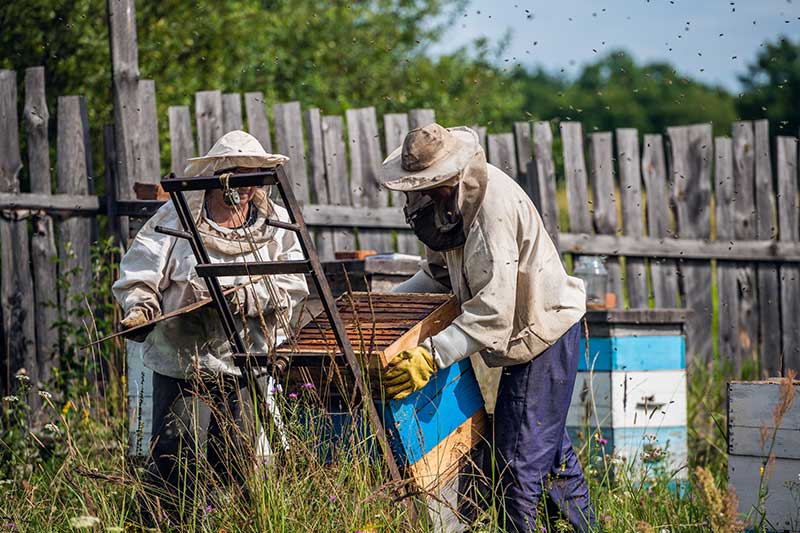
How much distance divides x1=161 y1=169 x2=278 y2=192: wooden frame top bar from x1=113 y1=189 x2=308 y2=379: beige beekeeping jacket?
797 mm

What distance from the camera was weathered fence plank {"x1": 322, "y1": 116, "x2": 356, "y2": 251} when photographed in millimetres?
7293

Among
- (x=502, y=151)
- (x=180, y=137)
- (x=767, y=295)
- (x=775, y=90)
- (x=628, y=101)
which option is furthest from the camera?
(x=628, y=101)

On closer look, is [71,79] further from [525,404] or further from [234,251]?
[525,404]

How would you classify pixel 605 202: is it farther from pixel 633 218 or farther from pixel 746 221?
pixel 746 221

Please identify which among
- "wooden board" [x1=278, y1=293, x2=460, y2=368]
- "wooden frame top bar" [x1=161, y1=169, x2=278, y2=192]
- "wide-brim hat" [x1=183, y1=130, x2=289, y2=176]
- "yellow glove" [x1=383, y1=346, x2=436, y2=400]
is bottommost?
"yellow glove" [x1=383, y1=346, x2=436, y2=400]

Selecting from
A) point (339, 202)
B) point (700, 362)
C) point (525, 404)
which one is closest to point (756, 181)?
point (700, 362)

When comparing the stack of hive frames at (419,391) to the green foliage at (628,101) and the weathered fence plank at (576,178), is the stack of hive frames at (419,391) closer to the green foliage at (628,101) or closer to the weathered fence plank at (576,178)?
the weathered fence plank at (576,178)

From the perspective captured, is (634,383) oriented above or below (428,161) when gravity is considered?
below

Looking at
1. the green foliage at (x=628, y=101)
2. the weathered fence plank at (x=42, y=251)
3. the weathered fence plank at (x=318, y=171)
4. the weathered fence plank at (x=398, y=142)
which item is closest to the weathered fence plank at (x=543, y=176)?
the weathered fence plank at (x=398, y=142)

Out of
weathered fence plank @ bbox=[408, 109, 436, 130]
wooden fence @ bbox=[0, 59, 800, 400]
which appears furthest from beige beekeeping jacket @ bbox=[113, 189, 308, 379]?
weathered fence plank @ bbox=[408, 109, 436, 130]

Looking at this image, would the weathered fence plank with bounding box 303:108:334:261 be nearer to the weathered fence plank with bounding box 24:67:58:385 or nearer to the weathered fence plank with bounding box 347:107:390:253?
the weathered fence plank with bounding box 347:107:390:253

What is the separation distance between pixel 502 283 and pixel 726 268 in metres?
4.78

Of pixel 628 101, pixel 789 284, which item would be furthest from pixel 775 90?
pixel 789 284

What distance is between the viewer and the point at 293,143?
7281mm
